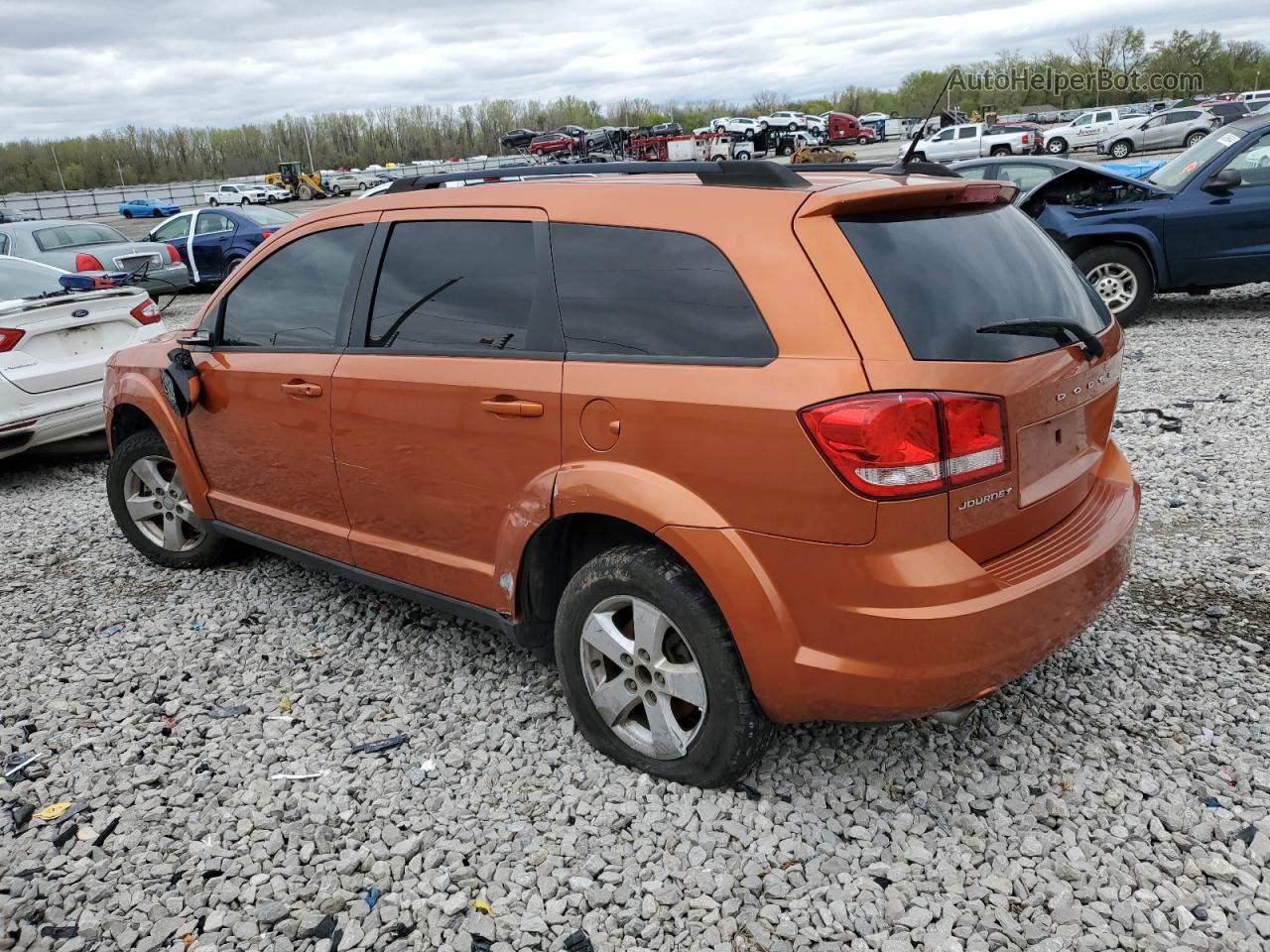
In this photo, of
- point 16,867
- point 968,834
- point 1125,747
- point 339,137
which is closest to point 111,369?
point 16,867

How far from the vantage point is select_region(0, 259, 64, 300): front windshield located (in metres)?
7.87

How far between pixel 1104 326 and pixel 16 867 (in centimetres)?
369

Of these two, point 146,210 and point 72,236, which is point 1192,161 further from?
point 146,210

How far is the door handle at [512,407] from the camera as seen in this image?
2961 millimetres

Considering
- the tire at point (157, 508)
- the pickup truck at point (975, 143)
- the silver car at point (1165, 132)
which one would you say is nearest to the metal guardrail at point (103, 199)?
the pickup truck at point (975, 143)

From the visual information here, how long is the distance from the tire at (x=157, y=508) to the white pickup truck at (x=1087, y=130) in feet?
143

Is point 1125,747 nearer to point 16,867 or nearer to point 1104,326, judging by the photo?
point 1104,326

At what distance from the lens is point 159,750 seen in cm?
340

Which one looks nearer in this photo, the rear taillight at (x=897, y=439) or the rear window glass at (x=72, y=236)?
the rear taillight at (x=897, y=439)

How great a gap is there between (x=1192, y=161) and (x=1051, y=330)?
8209 mm

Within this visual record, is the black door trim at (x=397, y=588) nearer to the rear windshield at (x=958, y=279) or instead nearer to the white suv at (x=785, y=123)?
the rear windshield at (x=958, y=279)

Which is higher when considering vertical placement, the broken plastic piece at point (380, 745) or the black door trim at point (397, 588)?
the black door trim at point (397, 588)

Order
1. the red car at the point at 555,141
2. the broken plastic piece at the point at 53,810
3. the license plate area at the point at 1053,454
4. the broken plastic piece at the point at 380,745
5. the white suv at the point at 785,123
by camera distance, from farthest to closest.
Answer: the white suv at the point at 785,123
the red car at the point at 555,141
the broken plastic piece at the point at 380,745
the broken plastic piece at the point at 53,810
the license plate area at the point at 1053,454

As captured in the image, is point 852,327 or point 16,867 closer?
point 852,327
